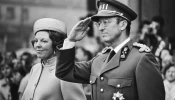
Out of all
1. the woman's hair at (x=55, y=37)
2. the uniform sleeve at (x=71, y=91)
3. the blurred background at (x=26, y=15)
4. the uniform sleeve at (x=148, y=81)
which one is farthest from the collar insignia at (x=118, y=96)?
the blurred background at (x=26, y=15)

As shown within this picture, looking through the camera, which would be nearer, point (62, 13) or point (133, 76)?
point (133, 76)

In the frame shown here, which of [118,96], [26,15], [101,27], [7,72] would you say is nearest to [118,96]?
[118,96]

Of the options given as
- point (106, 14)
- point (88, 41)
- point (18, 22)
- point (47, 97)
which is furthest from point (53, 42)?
point (18, 22)

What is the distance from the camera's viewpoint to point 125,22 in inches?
166

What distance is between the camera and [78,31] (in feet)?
13.9

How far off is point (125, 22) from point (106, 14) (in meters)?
0.20

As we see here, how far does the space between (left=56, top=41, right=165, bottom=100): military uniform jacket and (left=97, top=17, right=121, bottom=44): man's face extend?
15cm

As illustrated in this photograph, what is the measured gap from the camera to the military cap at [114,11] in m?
4.20

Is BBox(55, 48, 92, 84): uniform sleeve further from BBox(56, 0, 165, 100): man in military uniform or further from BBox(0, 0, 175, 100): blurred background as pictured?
BBox(0, 0, 175, 100): blurred background

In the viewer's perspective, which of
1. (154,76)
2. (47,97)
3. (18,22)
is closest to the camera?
(154,76)

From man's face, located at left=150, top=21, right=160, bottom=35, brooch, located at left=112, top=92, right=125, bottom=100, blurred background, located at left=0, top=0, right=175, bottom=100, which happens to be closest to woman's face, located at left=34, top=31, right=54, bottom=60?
brooch, located at left=112, top=92, right=125, bottom=100

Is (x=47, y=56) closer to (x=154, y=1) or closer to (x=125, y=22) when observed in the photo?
(x=125, y=22)

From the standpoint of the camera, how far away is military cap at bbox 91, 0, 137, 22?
420 cm

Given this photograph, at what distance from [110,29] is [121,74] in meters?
0.44
